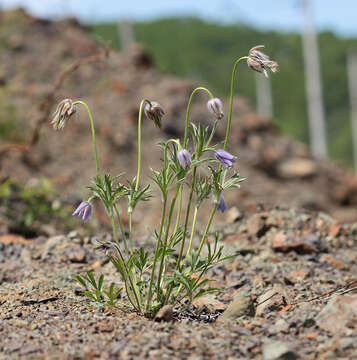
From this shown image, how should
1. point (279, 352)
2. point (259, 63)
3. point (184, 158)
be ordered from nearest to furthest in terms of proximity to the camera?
point (279, 352), point (184, 158), point (259, 63)

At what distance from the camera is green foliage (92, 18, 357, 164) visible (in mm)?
66250

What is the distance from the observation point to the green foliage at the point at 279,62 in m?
66.2

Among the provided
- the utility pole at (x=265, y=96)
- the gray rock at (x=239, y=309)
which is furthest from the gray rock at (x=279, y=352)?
the utility pole at (x=265, y=96)

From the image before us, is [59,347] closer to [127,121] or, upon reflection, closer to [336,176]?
[127,121]

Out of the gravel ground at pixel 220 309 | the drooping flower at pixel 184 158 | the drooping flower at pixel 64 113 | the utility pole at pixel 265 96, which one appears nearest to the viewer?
the gravel ground at pixel 220 309

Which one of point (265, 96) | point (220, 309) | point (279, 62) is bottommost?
point (220, 309)

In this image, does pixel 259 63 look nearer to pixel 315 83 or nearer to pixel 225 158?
pixel 225 158

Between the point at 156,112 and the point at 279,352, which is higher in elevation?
the point at 156,112

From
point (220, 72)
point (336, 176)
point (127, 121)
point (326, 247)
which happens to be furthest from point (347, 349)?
point (220, 72)

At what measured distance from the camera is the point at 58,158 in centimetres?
878

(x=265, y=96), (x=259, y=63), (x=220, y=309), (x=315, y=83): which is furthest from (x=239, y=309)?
(x=265, y=96)

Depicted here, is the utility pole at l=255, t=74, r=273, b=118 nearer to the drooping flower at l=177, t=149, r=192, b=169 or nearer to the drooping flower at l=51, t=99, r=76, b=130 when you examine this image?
the drooping flower at l=51, t=99, r=76, b=130

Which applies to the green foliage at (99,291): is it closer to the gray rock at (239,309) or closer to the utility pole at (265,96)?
the gray rock at (239,309)

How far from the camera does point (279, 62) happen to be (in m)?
64.5
